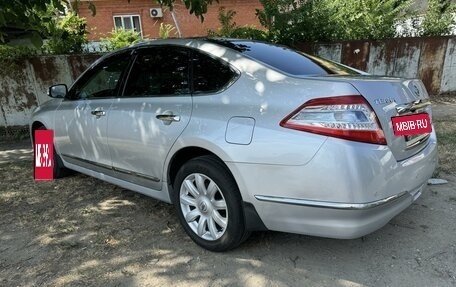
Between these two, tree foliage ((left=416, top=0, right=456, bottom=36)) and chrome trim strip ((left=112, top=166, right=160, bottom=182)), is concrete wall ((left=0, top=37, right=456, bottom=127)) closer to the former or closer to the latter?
tree foliage ((left=416, top=0, right=456, bottom=36))

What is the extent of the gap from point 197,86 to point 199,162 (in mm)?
590

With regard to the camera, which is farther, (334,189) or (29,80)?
(29,80)

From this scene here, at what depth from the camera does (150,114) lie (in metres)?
3.26

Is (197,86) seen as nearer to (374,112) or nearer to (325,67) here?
(325,67)

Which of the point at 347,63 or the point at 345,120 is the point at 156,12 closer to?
the point at 347,63

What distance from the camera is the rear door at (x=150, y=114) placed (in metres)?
3.13

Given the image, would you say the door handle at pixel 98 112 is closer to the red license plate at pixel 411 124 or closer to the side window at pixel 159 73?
the side window at pixel 159 73

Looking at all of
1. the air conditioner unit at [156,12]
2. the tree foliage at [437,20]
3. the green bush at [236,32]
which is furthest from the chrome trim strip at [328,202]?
the air conditioner unit at [156,12]

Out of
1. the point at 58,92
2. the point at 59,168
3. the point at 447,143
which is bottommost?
the point at 447,143

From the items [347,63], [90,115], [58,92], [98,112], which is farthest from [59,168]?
[347,63]

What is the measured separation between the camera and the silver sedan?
2408 mm

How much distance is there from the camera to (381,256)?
2.92 metres

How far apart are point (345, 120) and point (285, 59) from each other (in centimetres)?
94

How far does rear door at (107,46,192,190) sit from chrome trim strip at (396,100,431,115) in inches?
57.1
